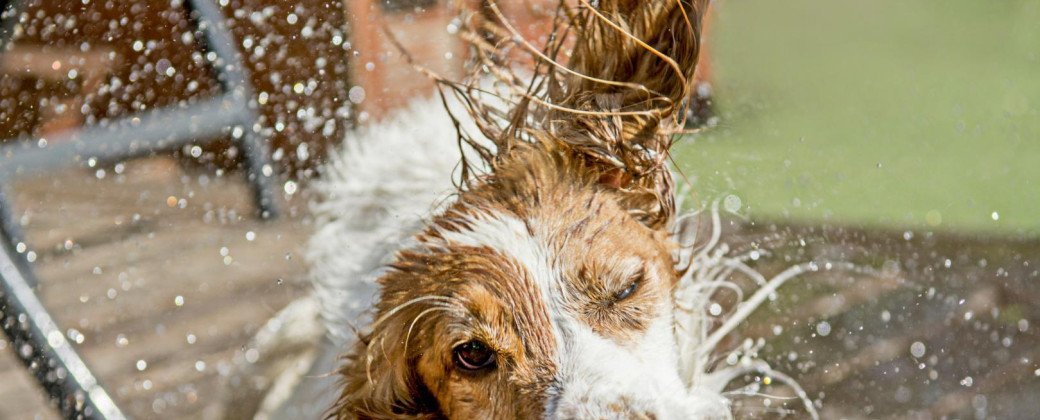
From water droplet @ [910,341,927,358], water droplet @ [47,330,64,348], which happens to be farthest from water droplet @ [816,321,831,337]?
water droplet @ [47,330,64,348]

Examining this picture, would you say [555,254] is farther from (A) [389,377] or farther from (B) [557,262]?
(A) [389,377]

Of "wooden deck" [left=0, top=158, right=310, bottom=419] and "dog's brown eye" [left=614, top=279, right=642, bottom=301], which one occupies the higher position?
"dog's brown eye" [left=614, top=279, right=642, bottom=301]

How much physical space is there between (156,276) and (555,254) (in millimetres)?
2396

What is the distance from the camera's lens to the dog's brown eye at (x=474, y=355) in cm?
170

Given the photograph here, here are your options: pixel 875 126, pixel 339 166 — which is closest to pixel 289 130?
pixel 339 166

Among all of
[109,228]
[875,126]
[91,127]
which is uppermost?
[875,126]

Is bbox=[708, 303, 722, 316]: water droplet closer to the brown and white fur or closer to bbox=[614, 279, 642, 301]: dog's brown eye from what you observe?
the brown and white fur

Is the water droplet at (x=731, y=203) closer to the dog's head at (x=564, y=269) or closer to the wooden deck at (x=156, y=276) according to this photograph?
the dog's head at (x=564, y=269)

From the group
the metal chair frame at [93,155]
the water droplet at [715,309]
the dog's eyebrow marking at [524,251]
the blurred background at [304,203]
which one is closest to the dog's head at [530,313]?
the dog's eyebrow marking at [524,251]

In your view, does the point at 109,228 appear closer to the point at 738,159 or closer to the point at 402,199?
the point at 402,199

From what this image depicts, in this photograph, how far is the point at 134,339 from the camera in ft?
10.7

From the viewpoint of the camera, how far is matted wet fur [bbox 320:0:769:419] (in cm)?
167

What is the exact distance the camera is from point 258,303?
3154 mm

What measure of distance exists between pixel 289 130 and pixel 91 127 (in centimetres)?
89
